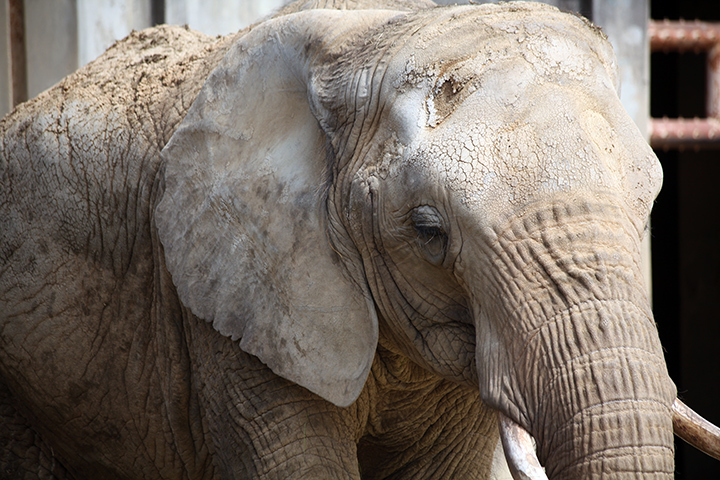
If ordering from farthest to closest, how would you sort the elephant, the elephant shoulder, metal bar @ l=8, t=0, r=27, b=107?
metal bar @ l=8, t=0, r=27, b=107 < the elephant shoulder < the elephant

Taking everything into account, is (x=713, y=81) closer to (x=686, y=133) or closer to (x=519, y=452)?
(x=686, y=133)

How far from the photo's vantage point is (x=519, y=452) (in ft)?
5.99

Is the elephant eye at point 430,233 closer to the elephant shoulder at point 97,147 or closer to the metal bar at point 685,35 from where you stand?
the elephant shoulder at point 97,147

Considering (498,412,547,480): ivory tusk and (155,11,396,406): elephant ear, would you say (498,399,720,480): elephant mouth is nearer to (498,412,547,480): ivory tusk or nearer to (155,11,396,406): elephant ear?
(498,412,547,480): ivory tusk

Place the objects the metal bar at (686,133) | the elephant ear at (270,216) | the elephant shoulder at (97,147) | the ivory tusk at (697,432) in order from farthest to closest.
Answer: the metal bar at (686,133) < the elephant shoulder at (97,147) < the elephant ear at (270,216) < the ivory tusk at (697,432)

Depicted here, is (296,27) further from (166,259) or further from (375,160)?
(166,259)

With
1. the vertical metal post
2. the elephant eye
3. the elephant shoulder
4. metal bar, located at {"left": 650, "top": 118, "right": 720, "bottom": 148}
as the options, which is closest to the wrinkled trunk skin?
the elephant eye

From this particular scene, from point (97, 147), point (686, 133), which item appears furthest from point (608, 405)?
point (686, 133)

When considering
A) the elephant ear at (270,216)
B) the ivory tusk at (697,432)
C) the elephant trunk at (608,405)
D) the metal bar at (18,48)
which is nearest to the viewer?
the elephant trunk at (608,405)

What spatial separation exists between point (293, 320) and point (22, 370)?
137 centimetres

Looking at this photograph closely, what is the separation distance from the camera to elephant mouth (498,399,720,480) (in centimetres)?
177

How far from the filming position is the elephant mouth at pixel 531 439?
177cm

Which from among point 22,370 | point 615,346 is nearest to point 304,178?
point 615,346

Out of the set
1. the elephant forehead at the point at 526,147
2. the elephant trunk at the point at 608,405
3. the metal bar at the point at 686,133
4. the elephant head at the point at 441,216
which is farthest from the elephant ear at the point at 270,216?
the metal bar at the point at 686,133
